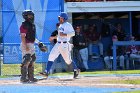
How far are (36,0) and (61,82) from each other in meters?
5.01

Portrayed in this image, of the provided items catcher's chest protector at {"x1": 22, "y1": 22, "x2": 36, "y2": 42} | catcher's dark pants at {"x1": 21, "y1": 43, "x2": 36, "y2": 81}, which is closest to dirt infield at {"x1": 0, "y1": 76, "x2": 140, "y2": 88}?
catcher's dark pants at {"x1": 21, "y1": 43, "x2": 36, "y2": 81}

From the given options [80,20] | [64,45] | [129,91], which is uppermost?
[80,20]

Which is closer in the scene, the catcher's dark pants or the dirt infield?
the dirt infield

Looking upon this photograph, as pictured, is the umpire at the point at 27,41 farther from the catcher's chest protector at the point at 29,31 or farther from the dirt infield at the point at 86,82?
the dirt infield at the point at 86,82

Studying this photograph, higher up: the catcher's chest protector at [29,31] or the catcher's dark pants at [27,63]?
the catcher's chest protector at [29,31]

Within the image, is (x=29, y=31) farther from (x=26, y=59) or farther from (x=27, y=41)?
(x=26, y=59)

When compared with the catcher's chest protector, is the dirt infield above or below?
below

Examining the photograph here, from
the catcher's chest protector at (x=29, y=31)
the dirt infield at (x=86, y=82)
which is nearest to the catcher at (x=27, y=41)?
the catcher's chest protector at (x=29, y=31)

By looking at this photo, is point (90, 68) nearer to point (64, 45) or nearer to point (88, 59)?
point (88, 59)

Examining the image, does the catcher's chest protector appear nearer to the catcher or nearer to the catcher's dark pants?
the catcher

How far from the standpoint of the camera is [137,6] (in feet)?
63.7

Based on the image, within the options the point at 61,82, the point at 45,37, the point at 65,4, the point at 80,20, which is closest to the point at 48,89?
the point at 61,82

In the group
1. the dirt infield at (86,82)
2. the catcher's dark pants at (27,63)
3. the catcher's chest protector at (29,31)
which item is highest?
the catcher's chest protector at (29,31)

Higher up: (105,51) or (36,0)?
(36,0)
